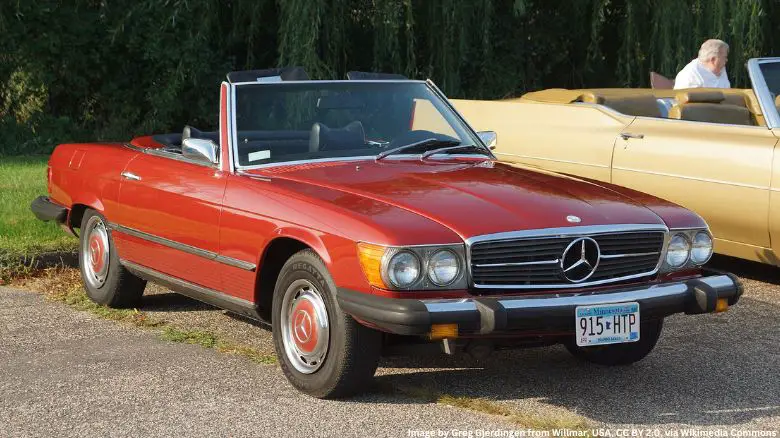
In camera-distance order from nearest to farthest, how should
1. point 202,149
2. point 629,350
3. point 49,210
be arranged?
point 629,350, point 202,149, point 49,210

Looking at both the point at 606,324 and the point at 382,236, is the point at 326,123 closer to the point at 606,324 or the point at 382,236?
the point at 382,236

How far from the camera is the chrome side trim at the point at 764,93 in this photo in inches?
330

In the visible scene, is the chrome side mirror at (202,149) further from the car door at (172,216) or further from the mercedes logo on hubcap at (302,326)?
the mercedes logo on hubcap at (302,326)

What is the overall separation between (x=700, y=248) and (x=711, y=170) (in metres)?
2.70

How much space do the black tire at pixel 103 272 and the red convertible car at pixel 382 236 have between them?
0.04 meters

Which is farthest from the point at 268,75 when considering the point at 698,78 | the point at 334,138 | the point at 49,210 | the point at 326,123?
the point at 698,78

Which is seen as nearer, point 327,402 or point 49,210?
point 327,402

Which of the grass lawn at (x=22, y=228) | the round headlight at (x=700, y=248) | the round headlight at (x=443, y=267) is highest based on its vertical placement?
the round headlight at (x=443, y=267)

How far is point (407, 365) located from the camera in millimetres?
6156

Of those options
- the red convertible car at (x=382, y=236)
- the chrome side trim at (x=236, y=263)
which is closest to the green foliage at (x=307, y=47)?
the red convertible car at (x=382, y=236)

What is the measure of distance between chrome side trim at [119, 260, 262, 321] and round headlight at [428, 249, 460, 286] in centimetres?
117

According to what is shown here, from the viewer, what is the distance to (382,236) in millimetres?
5113

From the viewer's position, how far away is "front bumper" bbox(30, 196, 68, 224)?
26.0 ft

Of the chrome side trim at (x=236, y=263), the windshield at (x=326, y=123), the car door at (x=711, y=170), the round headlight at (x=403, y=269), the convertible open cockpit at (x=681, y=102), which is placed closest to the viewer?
the round headlight at (x=403, y=269)
